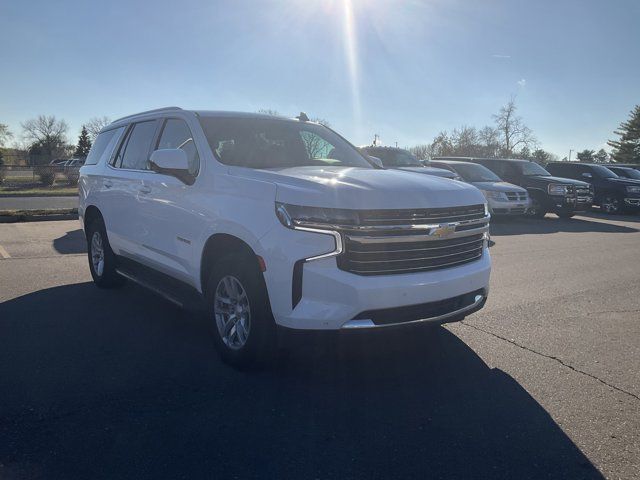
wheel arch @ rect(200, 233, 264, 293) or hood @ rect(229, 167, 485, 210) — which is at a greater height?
hood @ rect(229, 167, 485, 210)

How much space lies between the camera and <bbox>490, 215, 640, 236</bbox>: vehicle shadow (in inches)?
541

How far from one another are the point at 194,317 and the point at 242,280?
186cm

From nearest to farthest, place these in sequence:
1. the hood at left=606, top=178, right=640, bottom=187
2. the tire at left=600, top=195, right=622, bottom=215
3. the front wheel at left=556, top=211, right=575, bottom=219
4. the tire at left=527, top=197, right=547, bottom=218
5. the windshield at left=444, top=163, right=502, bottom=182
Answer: the windshield at left=444, top=163, right=502, bottom=182, the tire at left=527, top=197, right=547, bottom=218, the front wheel at left=556, top=211, right=575, bottom=219, the hood at left=606, top=178, right=640, bottom=187, the tire at left=600, top=195, right=622, bottom=215

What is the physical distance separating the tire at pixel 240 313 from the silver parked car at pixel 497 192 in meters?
11.6

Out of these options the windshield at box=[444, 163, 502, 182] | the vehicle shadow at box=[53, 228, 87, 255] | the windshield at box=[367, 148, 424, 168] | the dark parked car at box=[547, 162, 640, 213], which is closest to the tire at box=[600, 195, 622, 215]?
the dark parked car at box=[547, 162, 640, 213]

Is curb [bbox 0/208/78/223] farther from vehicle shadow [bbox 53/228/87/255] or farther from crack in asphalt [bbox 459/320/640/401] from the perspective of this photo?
crack in asphalt [bbox 459/320/640/401]

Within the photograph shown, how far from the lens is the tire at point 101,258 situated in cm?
634

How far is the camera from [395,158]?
1587 centimetres

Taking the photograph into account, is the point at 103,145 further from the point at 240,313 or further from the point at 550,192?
the point at 550,192

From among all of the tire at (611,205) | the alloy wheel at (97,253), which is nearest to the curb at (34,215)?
the alloy wheel at (97,253)

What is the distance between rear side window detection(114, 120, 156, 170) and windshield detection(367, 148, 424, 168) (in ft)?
33.5

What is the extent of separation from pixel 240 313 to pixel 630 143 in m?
77.5

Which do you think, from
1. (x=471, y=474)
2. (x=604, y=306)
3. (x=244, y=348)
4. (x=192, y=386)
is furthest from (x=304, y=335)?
(x=604, y=306)

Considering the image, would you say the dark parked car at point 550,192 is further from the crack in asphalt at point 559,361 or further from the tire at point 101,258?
the tire at point 101,258
